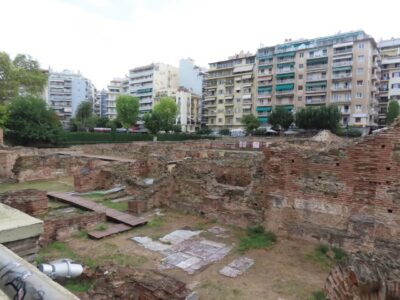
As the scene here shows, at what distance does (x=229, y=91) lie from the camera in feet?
240

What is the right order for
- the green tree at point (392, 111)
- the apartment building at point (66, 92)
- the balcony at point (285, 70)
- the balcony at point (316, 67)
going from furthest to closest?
the apartment building at point (66, 92)
the balcony at point (285, 70)
the balcony at point (316, 67)
the green tree at point (392, 111)

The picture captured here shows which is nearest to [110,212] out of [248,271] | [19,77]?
[248,271]

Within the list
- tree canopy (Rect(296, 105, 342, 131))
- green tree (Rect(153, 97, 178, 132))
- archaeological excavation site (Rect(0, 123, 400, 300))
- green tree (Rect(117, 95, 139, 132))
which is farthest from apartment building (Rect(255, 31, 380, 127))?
archaeological excavation site (Rect(0, 123, 400, 300))

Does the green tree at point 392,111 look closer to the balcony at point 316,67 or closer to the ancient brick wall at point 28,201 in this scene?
the balcony at point 316,67

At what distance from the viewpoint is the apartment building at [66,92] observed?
9631 cm

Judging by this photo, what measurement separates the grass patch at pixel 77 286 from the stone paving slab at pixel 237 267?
95.4 inches

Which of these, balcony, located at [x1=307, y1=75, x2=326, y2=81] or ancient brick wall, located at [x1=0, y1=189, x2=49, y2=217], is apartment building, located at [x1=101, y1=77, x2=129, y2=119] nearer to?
balcony, located at [x1=307, y1=75, x2=326, y2=81]

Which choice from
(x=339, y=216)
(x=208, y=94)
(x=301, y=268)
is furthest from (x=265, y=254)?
(x=208, y=94)


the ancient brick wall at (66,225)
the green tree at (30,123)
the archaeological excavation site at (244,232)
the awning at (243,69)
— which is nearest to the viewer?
the archaeological excavation site at (244,232)

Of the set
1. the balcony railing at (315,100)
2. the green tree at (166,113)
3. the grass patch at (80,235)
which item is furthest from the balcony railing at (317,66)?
the grass patch at (80,235)

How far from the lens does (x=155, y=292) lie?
433 centimetres

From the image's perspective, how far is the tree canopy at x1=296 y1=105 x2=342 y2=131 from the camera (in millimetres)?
45375

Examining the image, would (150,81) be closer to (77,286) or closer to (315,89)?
(315,89)

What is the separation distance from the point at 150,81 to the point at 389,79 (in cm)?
5901
